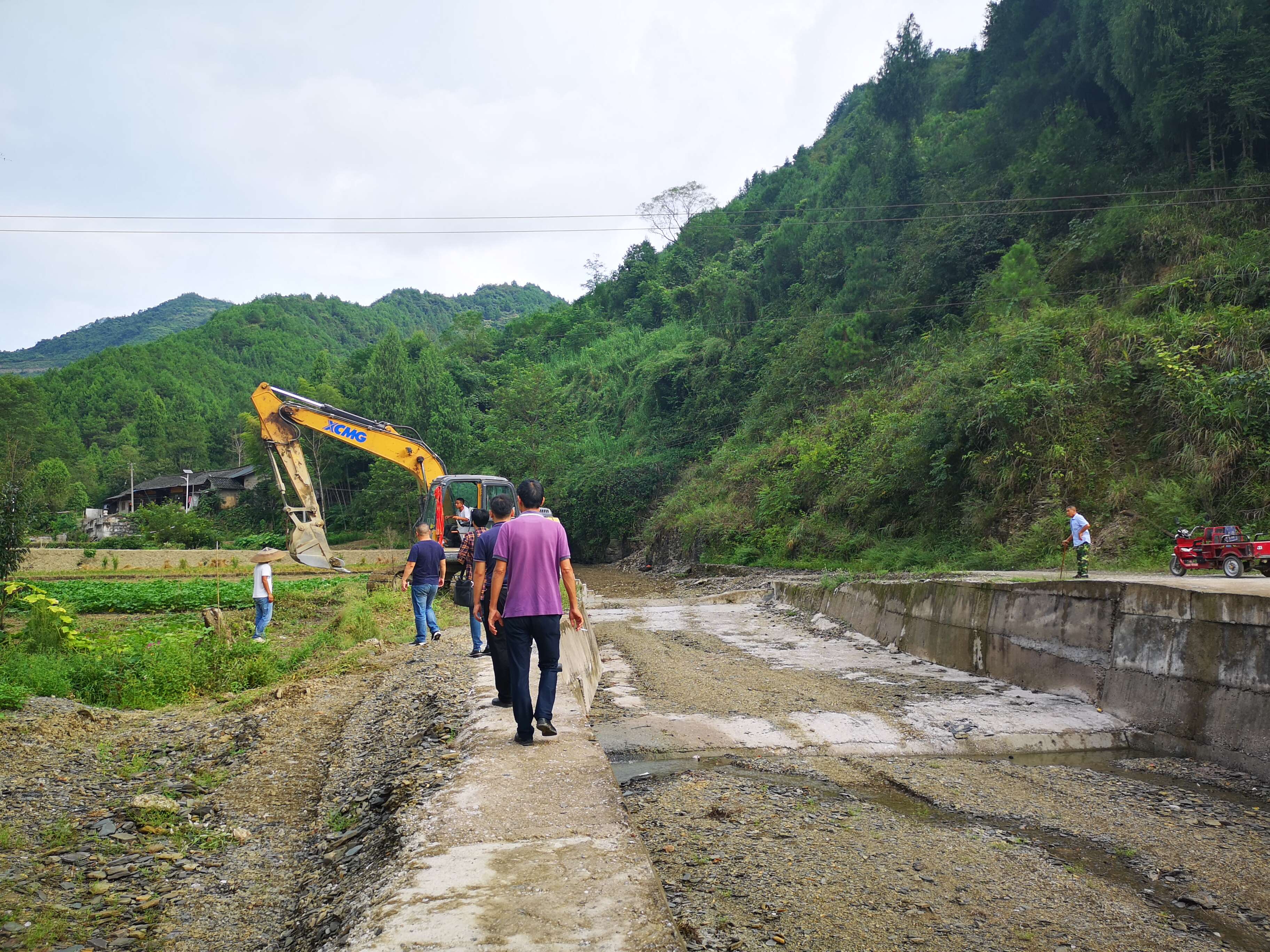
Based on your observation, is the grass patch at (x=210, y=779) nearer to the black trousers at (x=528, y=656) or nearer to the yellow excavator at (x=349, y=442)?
the black trousers at (x=528, y=656)

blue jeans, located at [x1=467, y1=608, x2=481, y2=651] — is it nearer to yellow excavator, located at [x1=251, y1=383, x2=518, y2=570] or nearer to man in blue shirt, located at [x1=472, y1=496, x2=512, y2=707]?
man in blue shirt, located at [x1=472, y1=496, x2=512, y2=707]

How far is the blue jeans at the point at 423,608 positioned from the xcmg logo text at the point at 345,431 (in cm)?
966

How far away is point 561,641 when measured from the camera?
27.7 ft

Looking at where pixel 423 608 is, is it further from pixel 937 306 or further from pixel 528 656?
pixel 937 306

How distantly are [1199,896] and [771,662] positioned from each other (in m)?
7.26

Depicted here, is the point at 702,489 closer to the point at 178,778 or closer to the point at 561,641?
the point at 561,641

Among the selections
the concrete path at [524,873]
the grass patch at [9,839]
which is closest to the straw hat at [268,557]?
the grass patch at [9,839]

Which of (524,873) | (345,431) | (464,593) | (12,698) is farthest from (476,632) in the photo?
(345,431)

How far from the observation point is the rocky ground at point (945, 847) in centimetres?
414

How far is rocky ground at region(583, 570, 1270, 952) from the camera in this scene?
13.6 feet

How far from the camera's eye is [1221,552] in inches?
423

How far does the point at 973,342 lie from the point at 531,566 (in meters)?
21.8

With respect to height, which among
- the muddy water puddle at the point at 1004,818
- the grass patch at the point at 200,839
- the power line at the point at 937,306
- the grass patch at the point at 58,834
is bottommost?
the muddy water puddle at the point at 1004,818

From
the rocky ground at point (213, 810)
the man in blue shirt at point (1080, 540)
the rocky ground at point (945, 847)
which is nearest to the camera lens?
the rocky ground at point (945, 847)
